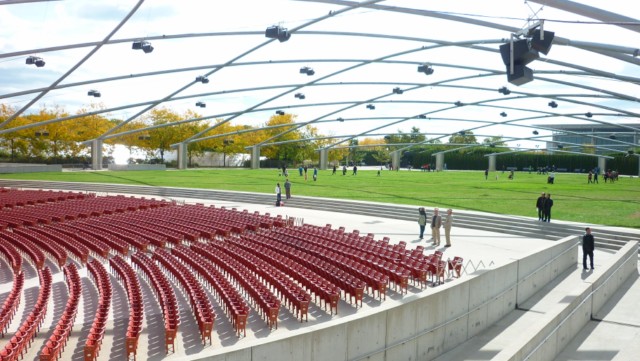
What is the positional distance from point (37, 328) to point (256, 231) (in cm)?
1224

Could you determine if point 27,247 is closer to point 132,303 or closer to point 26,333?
point 132,303

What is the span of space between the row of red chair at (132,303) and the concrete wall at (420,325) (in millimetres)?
2566

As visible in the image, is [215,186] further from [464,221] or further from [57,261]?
[57,261]

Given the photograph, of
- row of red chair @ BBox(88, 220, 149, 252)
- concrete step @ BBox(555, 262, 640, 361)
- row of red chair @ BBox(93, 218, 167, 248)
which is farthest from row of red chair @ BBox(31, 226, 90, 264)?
concrete step @ BBox(555, 262, 640, 361)

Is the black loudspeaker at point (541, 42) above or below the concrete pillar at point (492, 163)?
above

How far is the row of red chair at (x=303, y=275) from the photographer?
1264 cm

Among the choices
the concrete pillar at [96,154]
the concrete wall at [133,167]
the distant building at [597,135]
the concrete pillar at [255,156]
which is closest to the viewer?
the distant building at [597,135]

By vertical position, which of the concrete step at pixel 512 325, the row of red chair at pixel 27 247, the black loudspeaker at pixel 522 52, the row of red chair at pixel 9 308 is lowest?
the concrete step at pixel 512 325

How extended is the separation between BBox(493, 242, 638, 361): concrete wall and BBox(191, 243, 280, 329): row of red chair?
479cm

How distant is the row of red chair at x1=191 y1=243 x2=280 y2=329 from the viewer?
459 inches

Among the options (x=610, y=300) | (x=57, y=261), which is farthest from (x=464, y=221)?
(x=57, y=261)

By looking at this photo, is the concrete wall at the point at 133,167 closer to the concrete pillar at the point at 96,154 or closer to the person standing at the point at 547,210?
the concrete pillar at the point at 96,154

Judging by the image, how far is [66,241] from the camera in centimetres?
1927

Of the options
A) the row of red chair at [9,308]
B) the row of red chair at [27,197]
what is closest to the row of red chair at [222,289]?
the row of red chair at [9,308]
